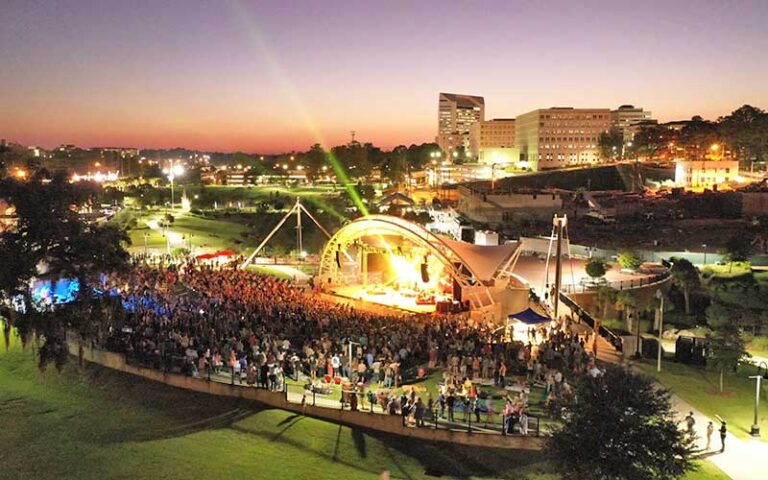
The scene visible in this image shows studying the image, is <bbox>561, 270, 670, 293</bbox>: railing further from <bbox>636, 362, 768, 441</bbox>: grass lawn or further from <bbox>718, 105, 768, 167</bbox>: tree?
<bbox>718, 105, 768, 167</bbox>: tree

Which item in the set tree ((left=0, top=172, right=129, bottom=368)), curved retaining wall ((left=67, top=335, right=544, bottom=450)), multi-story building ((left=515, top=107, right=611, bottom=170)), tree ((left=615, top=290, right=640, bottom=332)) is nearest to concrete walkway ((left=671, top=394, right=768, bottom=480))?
curved retaining wall ((left=67, top=335, right=544, bottom=450))

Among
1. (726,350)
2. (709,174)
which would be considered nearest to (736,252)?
(726,350)

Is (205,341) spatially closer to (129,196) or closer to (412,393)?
(412,393)

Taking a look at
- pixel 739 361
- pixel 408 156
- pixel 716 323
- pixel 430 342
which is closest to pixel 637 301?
pixel 716 323

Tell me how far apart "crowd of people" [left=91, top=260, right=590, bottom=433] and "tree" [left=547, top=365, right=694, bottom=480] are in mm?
3920

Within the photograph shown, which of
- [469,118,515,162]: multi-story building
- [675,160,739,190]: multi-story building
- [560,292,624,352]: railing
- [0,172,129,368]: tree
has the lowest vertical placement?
[560,292,624,352]: railing

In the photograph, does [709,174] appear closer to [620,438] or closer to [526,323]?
[526,323]

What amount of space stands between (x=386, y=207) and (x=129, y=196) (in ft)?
150

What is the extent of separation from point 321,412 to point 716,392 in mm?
13006

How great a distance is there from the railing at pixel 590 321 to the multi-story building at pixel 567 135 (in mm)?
129184

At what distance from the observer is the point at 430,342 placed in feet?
68.8

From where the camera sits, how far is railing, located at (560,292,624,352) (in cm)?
2493

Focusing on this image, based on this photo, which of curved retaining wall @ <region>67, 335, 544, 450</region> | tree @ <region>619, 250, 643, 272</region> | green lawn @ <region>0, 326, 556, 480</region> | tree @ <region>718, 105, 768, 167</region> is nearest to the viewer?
green lawn @ <region>0, 326, 556, 480</region>

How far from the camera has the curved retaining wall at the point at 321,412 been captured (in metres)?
15.5
